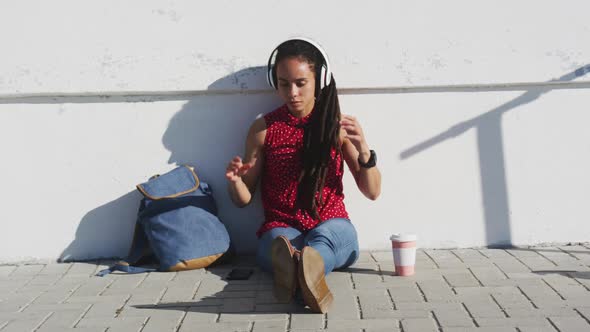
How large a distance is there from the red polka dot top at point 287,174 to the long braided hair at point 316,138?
42 millimetres

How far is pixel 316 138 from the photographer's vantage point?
4734mm

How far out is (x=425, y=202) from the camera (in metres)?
5.14

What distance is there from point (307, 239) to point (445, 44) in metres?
1.56

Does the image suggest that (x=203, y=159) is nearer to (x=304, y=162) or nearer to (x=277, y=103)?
(x=277, y=103)

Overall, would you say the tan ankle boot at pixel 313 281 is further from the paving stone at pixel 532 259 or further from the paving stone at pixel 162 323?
the paving stone at pixel 532 259

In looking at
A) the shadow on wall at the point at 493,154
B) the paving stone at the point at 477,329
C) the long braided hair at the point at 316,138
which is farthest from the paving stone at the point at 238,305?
the shadow on wall at the point at 493,154

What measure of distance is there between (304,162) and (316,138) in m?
0.16

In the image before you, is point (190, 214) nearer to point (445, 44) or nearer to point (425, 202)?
point (425, 202)

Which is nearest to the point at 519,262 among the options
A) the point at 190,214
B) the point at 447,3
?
A: the point at 447,3

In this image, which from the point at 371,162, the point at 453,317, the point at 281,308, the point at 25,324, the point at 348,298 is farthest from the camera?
the point at 371,162

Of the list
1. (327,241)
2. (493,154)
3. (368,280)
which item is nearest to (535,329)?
(368,280)

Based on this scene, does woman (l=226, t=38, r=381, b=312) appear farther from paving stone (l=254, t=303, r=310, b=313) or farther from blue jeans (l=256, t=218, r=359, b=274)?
paving stone (l=254, t=303, r=310, b=313)

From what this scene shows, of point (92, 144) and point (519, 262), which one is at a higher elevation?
point (92, 144)

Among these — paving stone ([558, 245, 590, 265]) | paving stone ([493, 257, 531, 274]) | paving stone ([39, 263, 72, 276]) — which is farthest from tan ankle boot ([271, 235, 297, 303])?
paving stone ([558, 245, 590, 265])
